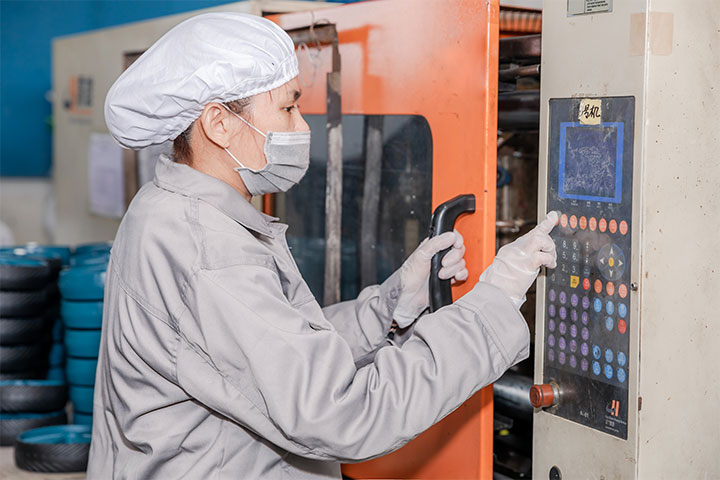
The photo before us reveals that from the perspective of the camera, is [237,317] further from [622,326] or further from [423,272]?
[622,326]

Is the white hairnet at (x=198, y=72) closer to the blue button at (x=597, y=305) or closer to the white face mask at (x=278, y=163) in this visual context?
the white face mask at (x=278, y=163)

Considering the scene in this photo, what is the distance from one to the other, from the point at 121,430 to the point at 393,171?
670mm

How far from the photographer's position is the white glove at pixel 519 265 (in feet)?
3.88

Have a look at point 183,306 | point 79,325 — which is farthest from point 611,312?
point 79,325

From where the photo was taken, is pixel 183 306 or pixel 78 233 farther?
pixel 78 233

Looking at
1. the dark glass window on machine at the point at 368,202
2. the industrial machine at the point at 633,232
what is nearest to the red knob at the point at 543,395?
the industrial machine at the point at 633,232

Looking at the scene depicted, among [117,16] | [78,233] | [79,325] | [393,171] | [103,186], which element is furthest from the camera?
[117,16]

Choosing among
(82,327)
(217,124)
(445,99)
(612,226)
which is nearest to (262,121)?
(217,124)

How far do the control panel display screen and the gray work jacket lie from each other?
203 mm

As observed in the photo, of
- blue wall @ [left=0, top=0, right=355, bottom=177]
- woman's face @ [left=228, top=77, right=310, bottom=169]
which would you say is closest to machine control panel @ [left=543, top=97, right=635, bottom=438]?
woman's face @ [left=228, top=77, right=310, bottom=169]

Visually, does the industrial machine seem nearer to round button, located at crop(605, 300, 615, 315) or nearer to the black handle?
round button, located at crop(605, 300, 615, 315)

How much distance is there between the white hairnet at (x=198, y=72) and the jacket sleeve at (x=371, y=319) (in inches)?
17.0

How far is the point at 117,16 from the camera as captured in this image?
4.65m

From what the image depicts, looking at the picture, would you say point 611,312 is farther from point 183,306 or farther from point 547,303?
point 183,306
